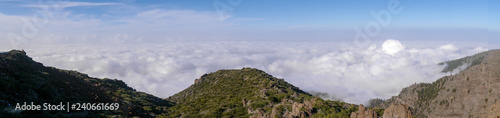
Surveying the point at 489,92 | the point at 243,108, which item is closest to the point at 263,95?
the point at 243,108

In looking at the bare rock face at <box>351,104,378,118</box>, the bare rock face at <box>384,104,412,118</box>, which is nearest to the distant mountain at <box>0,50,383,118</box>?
the bare rock face at <box>351,104,378,118</box>

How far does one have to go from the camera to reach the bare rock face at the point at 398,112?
95.0 feet

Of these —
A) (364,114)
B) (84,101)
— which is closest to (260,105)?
(364,114)

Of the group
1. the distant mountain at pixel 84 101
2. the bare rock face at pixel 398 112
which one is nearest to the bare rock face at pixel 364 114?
the distant mountain at pixel 84 101

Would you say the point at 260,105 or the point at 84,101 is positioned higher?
the point at 84,101

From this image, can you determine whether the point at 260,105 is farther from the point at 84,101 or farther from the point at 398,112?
the point at 84,101

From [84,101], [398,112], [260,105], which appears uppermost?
[84,101]

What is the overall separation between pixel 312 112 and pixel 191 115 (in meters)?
24.5

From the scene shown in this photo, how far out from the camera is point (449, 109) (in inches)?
7047

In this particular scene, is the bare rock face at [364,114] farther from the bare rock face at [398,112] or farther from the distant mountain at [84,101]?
the bare rock face at [398,112]

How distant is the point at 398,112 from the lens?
2950cm

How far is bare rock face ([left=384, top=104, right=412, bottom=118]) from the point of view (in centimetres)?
2895

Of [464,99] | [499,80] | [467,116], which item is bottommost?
[467,116]

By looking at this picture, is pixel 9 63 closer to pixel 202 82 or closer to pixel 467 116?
pixel 202 82
